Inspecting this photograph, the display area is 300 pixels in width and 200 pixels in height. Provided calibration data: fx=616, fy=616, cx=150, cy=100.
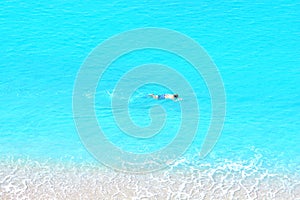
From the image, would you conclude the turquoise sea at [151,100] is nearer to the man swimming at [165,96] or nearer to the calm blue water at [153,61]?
the calm blue water at [153,61]

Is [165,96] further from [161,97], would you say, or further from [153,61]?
[153,61]

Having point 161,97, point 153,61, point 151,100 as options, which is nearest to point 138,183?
point 151,100

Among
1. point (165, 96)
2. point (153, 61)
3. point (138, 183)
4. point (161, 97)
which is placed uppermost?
point (153, 61)

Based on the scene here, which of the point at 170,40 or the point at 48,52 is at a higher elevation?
the point at 170,40

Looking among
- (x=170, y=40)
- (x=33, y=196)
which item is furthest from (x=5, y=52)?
(x=33, y=196)

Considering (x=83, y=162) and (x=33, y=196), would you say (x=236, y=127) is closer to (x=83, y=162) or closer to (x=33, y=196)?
(x=83, y=162)

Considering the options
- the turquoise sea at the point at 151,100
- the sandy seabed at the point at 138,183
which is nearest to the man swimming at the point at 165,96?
the turquoise sea at the point at 151,100

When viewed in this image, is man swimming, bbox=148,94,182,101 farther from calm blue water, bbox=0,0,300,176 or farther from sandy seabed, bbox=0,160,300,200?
sandy seabed, bbox=0,160,300,200
